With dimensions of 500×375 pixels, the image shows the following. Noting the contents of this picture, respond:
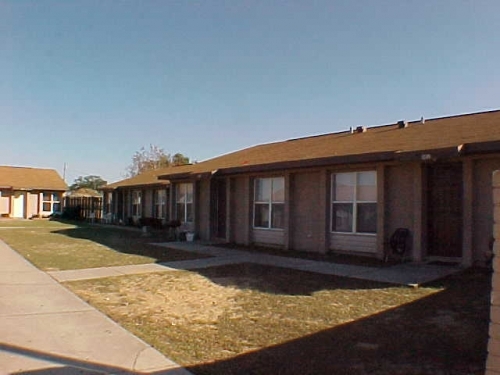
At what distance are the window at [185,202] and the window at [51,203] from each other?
77.5ft

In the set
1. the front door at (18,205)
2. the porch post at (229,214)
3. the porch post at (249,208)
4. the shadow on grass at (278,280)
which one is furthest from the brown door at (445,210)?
the front door at (18,205)

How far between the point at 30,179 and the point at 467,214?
127ft

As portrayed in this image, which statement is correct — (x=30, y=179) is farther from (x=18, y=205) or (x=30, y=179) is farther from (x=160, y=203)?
(x=160, y=203)

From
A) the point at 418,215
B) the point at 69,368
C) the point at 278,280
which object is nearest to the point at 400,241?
the point at 418,215

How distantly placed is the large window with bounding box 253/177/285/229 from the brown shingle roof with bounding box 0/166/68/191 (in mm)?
29013

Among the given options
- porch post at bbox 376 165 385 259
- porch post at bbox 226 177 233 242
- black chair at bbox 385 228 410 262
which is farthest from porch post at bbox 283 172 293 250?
black chair at bbox 385 228 410 262

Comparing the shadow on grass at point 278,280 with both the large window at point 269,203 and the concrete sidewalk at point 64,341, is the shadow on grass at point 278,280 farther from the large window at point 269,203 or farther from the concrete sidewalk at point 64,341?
the large window at point 269,203

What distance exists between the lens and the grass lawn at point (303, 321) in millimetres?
4699

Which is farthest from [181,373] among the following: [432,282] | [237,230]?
[237,230]

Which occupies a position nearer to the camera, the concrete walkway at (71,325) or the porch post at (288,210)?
the concrete walkway at (71,325)

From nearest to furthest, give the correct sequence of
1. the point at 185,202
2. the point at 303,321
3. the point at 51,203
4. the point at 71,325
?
the point at 71,325, the point at 303,321, the point at 185,202, the point at 51,203

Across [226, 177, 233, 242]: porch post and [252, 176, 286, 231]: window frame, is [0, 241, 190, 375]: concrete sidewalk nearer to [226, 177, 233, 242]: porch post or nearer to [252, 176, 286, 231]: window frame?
[252, 176, 286, 231]: window frame

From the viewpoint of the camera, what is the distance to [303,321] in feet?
20.5

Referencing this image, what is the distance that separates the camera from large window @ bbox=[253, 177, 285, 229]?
49.8ft
